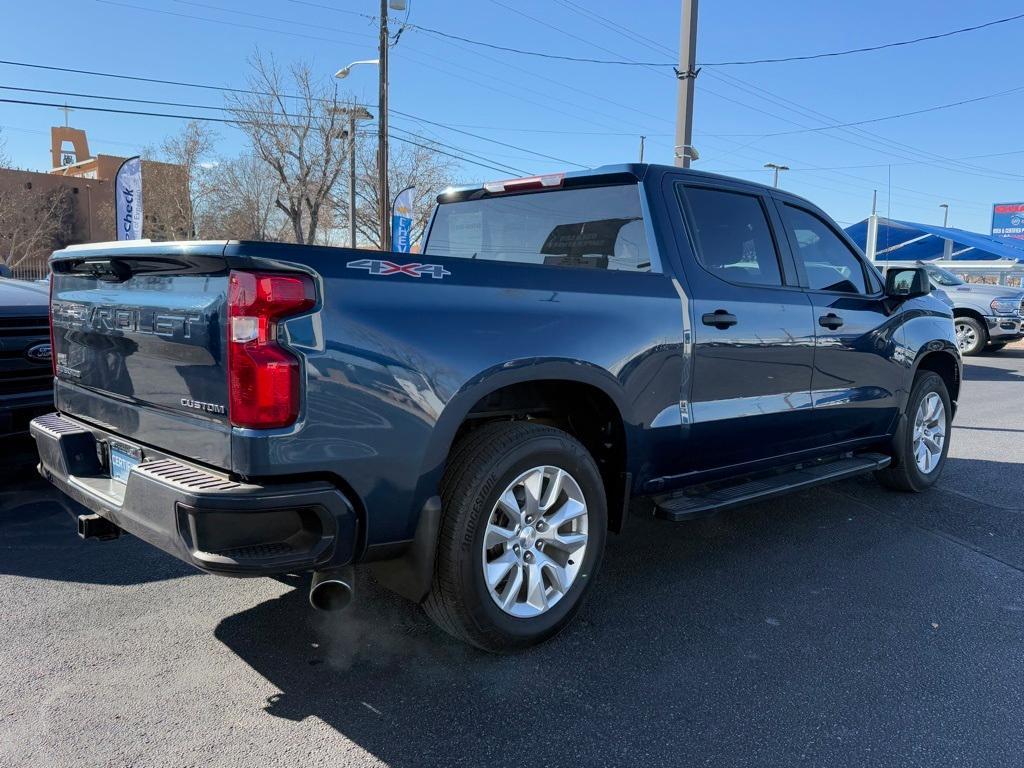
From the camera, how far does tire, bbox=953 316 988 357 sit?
15344mm

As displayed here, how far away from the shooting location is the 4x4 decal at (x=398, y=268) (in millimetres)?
2391

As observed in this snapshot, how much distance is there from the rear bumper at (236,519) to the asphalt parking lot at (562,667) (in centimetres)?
61

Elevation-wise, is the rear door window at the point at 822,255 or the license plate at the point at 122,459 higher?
the rear door window at the point at 822,255


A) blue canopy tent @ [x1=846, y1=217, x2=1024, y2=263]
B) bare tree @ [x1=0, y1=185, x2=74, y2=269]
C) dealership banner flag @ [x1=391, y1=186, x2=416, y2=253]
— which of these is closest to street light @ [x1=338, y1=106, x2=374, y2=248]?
dealership banner flag @ [x1=391, y1=186, x2=416, y2=253]

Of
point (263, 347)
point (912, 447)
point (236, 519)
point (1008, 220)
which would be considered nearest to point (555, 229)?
point (263, 347)

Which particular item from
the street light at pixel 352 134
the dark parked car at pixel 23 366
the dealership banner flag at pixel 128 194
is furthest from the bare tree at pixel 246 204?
the dark parked car at pixel 23 366

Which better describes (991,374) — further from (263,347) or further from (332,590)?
(263,347)

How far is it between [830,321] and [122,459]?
3.63m

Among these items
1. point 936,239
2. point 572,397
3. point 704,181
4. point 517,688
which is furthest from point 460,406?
point 936,239

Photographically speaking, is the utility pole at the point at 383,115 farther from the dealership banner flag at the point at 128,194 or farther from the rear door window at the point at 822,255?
the rear door window at the point at 822,255

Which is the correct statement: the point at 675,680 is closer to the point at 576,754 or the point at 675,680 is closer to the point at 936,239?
the point at 576,754

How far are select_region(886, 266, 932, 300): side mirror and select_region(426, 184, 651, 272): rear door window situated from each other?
2.27 metres

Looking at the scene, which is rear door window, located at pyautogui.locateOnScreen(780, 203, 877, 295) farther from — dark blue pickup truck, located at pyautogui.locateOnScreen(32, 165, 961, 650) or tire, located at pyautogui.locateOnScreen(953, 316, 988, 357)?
tire, located at pyautogui.locateOnScreen(953, 316, 988, 357)

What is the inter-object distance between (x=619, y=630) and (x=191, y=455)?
73.3 inches
